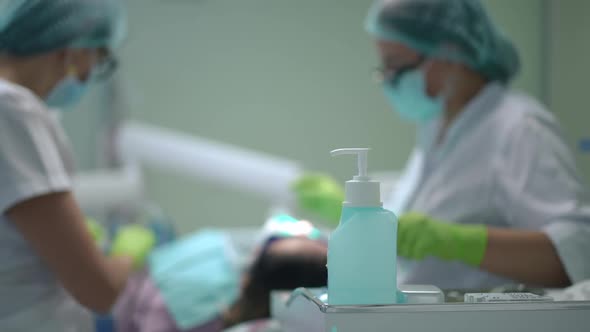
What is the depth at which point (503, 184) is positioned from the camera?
1277mm

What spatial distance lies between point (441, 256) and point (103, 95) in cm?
259

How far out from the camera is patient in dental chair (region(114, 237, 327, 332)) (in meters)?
1.70

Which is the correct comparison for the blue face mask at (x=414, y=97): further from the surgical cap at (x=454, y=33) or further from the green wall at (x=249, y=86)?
the green wall at (x=249, y=86)

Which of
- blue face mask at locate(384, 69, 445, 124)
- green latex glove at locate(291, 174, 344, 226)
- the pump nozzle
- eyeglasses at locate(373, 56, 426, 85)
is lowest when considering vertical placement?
green latex glove at locate(291, 174, 344, 226)

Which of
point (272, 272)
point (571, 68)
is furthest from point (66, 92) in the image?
point (571, 68)

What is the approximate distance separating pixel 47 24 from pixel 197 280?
953 mm

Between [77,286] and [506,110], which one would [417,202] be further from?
[77,286]

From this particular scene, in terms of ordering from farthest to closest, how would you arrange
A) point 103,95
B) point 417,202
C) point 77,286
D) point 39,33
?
point 103,95 < point 417,202 < point 39,33 < point 77,286

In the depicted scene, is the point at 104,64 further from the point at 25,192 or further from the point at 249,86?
the point at 249,86

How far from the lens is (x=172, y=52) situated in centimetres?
345

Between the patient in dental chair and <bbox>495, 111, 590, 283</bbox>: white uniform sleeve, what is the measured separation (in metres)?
0.50

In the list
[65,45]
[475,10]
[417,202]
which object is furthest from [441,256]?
[65,45]

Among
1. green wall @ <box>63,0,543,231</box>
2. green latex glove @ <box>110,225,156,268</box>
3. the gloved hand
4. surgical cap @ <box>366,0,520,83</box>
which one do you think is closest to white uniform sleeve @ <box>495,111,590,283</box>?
the gloved hand

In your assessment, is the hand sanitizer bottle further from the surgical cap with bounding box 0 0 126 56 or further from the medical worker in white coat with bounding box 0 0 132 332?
the surgical cap with bounding box 0 0 126 56
